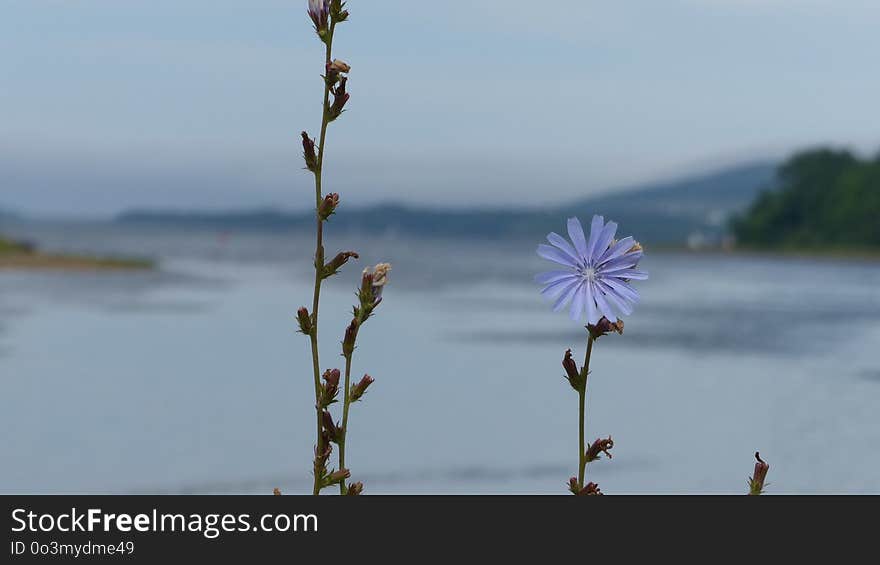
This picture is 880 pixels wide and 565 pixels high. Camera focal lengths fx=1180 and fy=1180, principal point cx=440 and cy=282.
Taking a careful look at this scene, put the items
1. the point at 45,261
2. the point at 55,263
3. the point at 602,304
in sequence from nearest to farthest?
the point at 602,304
the point at 55,263
the point at 45,261

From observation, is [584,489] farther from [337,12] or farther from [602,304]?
[337,12]

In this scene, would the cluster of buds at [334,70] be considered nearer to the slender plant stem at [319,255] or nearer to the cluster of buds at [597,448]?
the slender plant stem at [319,255]

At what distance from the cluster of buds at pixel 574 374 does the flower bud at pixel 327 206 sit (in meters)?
0.55

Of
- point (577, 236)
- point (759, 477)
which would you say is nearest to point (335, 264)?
point (577, 236)

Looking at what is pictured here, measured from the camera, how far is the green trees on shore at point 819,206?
90125 millimetres

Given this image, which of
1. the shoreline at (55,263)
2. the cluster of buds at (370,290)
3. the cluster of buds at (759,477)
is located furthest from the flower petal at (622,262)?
the shoreline at (55,263)

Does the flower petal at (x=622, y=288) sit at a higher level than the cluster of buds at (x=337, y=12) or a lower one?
lower

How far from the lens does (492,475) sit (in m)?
13.6

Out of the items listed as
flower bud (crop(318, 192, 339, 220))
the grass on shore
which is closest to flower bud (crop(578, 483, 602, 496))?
flower bud (crop(318, 192, 339, 220))

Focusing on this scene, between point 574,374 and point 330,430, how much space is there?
1.70 feet

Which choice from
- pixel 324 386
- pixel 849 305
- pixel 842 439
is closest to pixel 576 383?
pixel 324 386

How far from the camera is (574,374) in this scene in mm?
2373
